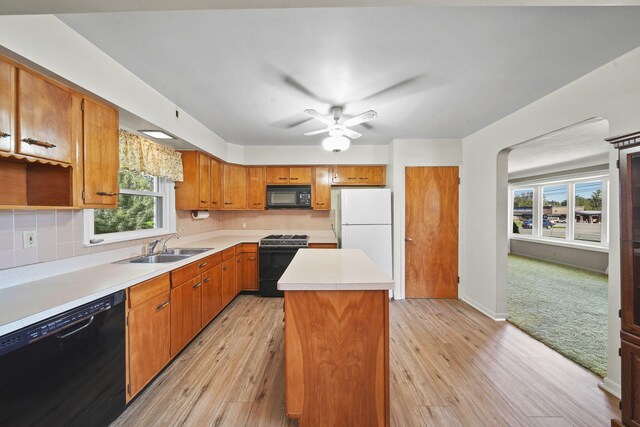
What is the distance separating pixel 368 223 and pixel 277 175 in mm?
1758

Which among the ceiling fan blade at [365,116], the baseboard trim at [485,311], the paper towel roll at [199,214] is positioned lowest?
the baseboard trim at [485,311]

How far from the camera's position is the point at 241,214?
4395mm

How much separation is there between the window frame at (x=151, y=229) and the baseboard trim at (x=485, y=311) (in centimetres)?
417

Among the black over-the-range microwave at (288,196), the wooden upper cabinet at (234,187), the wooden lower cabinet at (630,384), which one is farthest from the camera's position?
the black over-the-range microwave at (288,196)

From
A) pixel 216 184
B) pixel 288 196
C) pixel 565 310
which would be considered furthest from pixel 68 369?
pixel 565 310

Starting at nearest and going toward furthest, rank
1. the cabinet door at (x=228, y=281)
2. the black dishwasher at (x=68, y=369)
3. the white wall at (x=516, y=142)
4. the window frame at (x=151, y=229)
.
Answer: the black dishwasher at (x=68, y=369), the white wall at (x=516, y=142), the window frame at (x=151, y=229), the cabinet door at (x=228, y=281)

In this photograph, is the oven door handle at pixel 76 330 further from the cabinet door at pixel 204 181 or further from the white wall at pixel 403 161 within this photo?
the white wall at pixel 403 161

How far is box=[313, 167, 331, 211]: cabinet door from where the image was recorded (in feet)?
13.5

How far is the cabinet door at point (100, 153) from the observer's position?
63.9 inches

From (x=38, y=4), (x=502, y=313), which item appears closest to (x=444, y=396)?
(x=502, y=313)

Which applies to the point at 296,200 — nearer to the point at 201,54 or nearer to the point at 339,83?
the point at 339,83

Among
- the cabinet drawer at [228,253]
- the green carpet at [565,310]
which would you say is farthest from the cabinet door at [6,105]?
the green carpet at [565,310]

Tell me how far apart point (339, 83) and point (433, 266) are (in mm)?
2979

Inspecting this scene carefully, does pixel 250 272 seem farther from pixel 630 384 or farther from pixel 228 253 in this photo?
pixel 630 384
